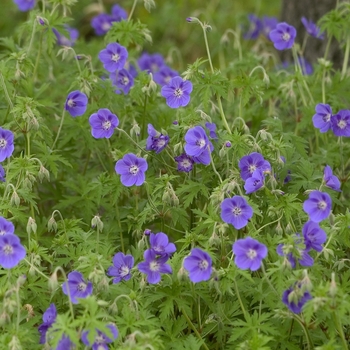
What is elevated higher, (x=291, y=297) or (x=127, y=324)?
(x=291, y=297)

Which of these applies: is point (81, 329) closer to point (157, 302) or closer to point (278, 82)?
point (157, 302)

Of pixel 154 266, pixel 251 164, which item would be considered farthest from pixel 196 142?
pixel 154 266

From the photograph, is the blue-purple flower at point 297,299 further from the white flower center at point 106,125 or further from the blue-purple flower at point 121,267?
the white flower center at point 106,125

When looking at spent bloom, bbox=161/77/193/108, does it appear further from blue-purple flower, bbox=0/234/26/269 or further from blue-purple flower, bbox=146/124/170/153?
blue-purple flower, bbox=0/234/26/269

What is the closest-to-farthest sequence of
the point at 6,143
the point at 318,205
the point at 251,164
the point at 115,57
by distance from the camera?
the point at 318,205, the point at 251,164, the point at 6,143, the point at 115,57

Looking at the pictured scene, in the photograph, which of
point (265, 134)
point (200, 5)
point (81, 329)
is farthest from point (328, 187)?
point (200, 5)

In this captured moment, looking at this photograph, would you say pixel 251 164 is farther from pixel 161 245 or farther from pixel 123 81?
pixel 123 81
